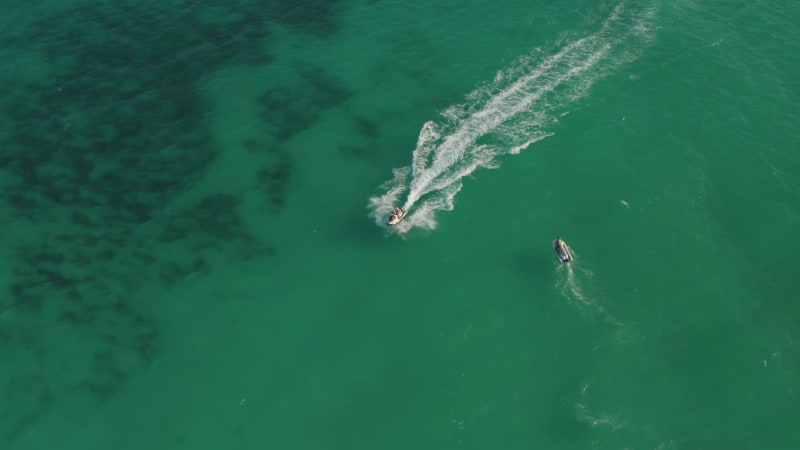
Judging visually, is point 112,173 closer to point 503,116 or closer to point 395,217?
point 395,217

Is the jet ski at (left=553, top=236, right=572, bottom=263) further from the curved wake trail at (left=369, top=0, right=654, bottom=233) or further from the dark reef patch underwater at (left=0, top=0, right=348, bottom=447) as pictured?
the dark reef patch underwater at (left=0, top=0, right=348, bottom=447)

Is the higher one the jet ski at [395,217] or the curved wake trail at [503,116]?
the curved wake trail at [503,116]

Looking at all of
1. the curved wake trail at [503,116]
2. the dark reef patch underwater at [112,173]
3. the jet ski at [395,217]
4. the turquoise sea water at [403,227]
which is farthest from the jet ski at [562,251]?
the dark reef patch underwater at [112,173]

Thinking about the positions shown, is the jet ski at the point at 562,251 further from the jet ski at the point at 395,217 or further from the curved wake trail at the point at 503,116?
the jet ski at the point at 395,217

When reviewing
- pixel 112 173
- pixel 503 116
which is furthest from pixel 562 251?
pixel 112 173

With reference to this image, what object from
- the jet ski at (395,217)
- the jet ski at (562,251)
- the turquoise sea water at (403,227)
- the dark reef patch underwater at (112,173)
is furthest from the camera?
the jet ski at (395,217)

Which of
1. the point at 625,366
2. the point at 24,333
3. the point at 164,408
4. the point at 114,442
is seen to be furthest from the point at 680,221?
the point at 24,333

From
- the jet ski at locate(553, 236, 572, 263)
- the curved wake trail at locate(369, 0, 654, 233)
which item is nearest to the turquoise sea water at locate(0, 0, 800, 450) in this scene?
the curved wake trail at locate(369, 0, 654, 233)
